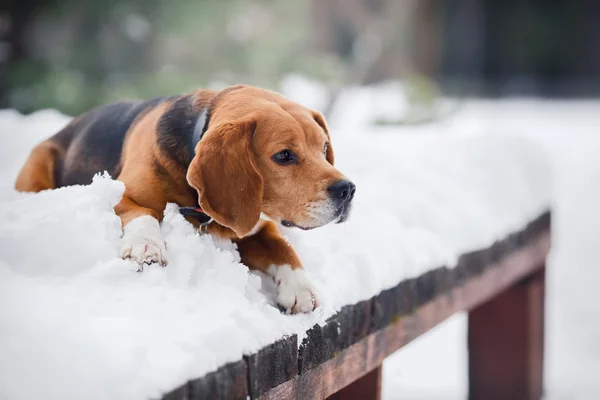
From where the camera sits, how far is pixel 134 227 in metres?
1.74

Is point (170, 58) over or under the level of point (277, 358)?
under

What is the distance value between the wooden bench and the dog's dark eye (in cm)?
45

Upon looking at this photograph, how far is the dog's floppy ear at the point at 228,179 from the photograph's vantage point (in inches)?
71.7

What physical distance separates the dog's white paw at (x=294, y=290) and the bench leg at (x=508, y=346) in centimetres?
227

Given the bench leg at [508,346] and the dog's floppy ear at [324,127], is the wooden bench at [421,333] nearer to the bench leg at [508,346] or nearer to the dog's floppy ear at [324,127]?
the bench leg at [508,346]

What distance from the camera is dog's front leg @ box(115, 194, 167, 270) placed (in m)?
1.63

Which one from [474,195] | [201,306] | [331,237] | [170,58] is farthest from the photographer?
[170,58]

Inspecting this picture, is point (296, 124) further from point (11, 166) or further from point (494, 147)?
point (494, 147)

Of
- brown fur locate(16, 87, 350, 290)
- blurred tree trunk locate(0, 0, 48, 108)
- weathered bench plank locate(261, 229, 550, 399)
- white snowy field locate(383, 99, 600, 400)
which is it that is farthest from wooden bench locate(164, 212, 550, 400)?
blurred tree trunk locate(0, 0, 48, 108)

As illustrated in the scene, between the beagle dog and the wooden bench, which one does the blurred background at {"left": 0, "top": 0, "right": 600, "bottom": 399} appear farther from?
the beagle dog

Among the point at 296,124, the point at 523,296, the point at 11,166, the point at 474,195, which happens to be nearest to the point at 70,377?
the point at 296,124

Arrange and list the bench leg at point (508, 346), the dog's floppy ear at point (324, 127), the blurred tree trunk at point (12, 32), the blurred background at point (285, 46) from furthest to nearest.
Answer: the blurred background at point (285, 46)
the blurred tree trunk at point (12, 32)
the bench leg at point (508, 346)
the dog's floppy ear at point (324, 127)

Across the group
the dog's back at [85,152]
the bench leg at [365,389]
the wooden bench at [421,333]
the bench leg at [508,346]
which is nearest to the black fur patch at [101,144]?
the dog's back at [85,152]

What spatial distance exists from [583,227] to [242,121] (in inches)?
233
